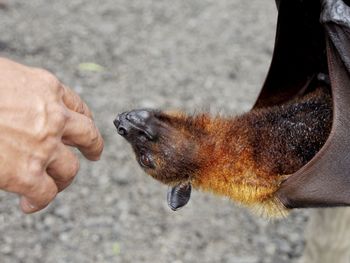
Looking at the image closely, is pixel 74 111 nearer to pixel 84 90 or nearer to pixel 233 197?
pixel 233 197

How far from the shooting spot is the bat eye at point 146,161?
6.70 ft

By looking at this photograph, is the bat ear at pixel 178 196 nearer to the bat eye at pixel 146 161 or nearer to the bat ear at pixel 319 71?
the bat eye at pixel 146 161

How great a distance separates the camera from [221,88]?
15.3 ft

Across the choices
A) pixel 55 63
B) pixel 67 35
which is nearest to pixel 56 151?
pixel 55 63

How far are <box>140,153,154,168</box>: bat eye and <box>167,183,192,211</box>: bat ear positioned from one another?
0.10m

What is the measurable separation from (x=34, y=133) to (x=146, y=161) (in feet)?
1.70

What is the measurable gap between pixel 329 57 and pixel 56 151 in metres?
0.76

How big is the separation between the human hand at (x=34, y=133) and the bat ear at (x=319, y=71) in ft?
1.97

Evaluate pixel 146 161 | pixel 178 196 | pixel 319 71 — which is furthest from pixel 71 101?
pixel 319 71

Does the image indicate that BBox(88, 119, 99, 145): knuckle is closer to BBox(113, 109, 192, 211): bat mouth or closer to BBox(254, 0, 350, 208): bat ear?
BBox(113, 109, 192, 211): bat mouth

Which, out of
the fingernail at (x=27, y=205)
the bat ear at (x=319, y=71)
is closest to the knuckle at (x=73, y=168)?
the fingernail at (x=27, y=205)

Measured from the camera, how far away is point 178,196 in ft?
6.77

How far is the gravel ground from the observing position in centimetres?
356

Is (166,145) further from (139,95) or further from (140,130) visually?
(139,95)
